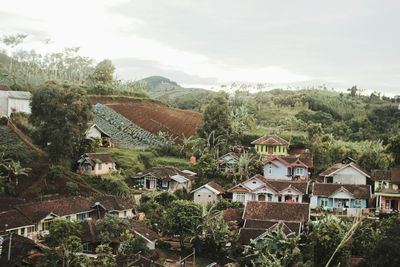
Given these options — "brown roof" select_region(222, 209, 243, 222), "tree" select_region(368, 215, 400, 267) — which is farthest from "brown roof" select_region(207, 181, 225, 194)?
"tree" select_region(368, 215, 400, 267)

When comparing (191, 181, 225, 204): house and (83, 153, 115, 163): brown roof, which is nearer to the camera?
(191, 181, 225, 204): house

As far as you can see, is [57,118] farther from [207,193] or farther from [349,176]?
[349,176]

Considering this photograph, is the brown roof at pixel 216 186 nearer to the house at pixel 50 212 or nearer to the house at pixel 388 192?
the house at pixel 50 212

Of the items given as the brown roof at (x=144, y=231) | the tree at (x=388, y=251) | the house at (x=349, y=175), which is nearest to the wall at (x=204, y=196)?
the brown roof at (x=144, y=231)

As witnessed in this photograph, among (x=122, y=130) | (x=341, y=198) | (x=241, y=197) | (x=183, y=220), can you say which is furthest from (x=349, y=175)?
(x=122, y=130)

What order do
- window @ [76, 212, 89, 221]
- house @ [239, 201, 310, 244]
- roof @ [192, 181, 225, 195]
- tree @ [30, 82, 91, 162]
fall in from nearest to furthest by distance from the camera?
house @ [239, 201, 310, 244] < window @ [76, 212, 89, 221] < tree @ [30, 82, 91, 162] < roof @ [192, 181, 225, 195]

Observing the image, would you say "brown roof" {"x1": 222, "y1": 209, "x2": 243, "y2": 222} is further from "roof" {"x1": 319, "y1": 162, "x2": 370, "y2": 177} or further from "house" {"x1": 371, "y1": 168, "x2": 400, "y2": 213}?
"roof" {"x1": 319, "y1": 162, "x2": 370, "y2": 177}

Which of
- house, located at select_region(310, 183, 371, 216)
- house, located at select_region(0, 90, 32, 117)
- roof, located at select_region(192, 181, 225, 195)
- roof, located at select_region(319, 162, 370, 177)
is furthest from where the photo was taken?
house, located at select_region(0, 90, 32, 117)

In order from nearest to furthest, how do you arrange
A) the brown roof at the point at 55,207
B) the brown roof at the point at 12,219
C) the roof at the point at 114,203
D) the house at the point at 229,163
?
the brown roof at the point at 12,219, the brown roof at the point at 55,207, the roof at the point at 114,203, the house at the point at 229,163

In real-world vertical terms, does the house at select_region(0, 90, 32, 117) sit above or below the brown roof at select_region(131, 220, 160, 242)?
above
